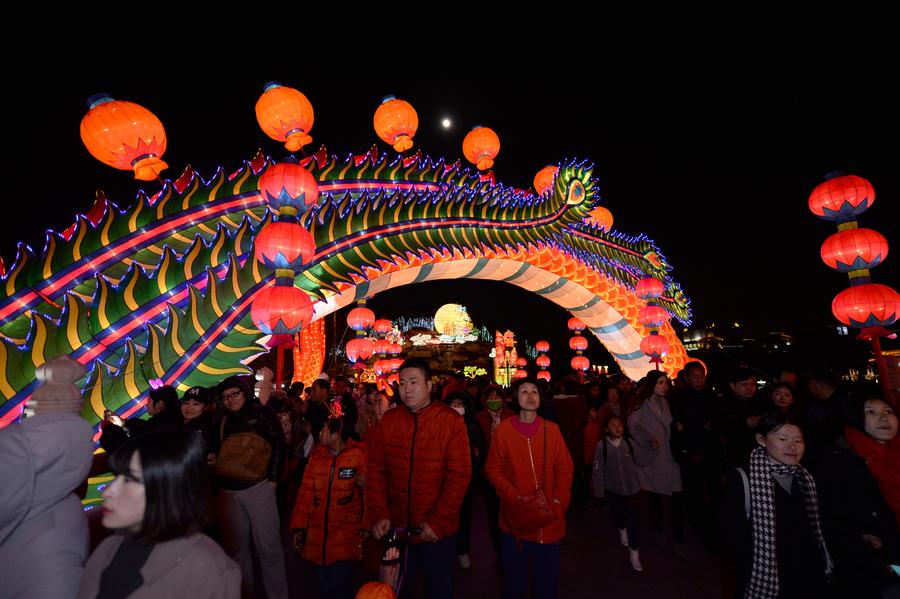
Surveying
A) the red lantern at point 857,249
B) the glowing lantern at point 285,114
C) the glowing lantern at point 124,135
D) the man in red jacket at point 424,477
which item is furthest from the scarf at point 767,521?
the glowing lantern at point 285,114

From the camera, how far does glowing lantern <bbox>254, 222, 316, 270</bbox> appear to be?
16.4ft

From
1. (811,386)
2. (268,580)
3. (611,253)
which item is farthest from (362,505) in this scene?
(611,253)

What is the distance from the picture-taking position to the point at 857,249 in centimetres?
569

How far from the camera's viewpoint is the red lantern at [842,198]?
559 cm

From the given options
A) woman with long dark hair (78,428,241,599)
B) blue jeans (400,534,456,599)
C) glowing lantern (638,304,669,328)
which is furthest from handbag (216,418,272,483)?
glowing lantern (638,304,669,328)

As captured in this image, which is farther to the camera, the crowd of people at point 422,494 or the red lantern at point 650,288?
the red lantern at point 650,288

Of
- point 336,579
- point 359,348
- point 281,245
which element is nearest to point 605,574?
point 336,579

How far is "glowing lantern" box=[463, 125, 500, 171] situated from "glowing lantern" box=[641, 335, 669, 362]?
5.71m

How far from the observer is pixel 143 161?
4805 mm

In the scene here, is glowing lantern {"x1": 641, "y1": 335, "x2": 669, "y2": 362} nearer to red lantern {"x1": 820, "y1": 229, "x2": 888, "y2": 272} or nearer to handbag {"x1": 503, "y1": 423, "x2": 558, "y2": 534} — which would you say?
red lantern {"x1": 820, "y1": 229, "x2": 888, "y2": 272}

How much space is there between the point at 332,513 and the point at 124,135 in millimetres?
4484

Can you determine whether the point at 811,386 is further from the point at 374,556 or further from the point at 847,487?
the point at 374,556

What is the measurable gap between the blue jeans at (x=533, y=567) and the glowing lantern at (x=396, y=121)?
728cm

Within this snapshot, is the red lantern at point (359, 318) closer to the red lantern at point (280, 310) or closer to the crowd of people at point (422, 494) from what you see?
the red lantern at point (280, 310)
